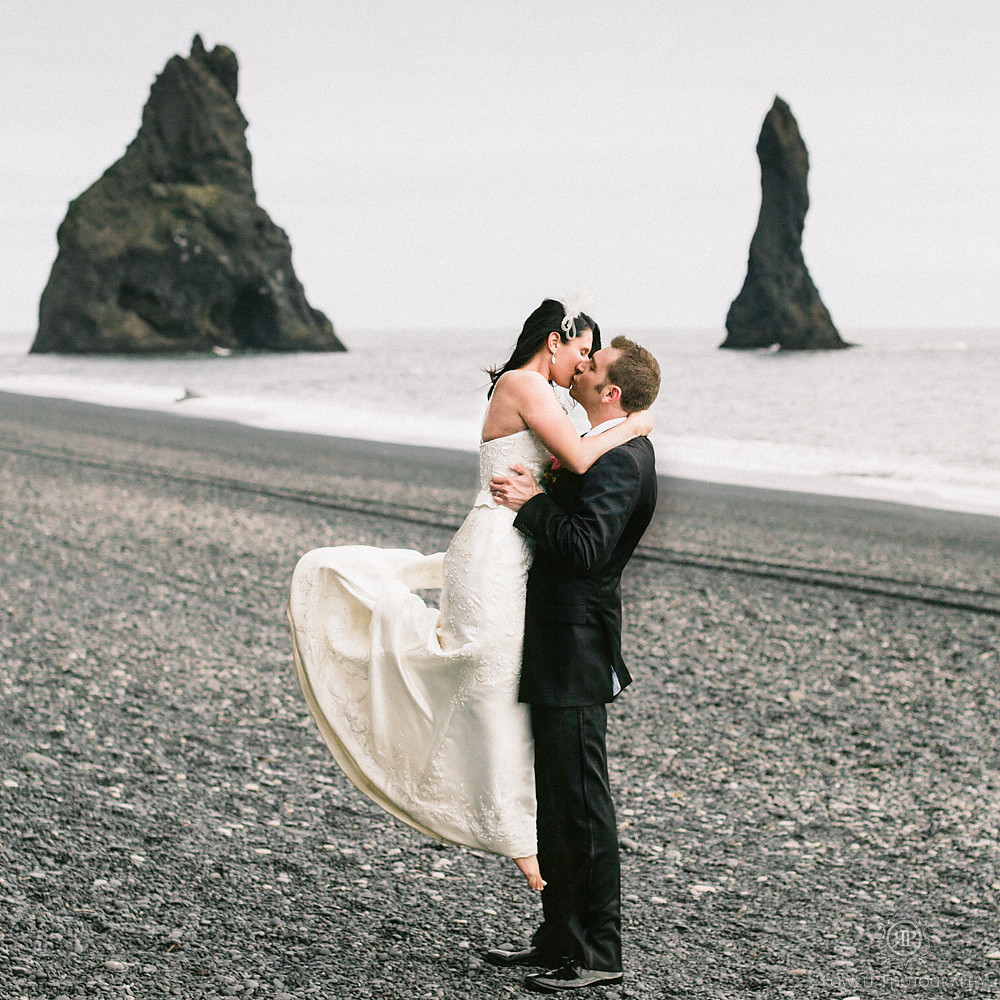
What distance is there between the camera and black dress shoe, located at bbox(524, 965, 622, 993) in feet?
10.9

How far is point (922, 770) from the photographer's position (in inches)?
214

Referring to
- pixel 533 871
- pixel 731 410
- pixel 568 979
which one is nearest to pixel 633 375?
pixel 533 871

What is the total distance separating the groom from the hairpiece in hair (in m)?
0.12

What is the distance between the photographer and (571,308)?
3.18 metres

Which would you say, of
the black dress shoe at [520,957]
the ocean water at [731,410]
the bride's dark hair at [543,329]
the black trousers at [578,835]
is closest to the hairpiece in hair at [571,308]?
Answer: the bride's dark hair at [543,329]

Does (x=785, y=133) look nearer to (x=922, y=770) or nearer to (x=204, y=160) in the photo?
(x=204, y=160)

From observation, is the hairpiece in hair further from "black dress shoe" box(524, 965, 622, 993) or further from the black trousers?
"black dress shoe" box(524, 965, 622, 993)

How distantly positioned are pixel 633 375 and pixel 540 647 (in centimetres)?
82

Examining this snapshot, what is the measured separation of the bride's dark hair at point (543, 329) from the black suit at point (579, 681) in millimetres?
356

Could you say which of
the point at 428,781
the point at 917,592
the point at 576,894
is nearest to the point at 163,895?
the point at 428,781

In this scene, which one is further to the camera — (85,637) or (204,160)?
(204,160)

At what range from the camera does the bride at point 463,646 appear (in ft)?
10.5

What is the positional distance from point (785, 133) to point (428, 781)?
131 metres

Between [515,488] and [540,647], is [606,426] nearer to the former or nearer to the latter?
[515,488]
